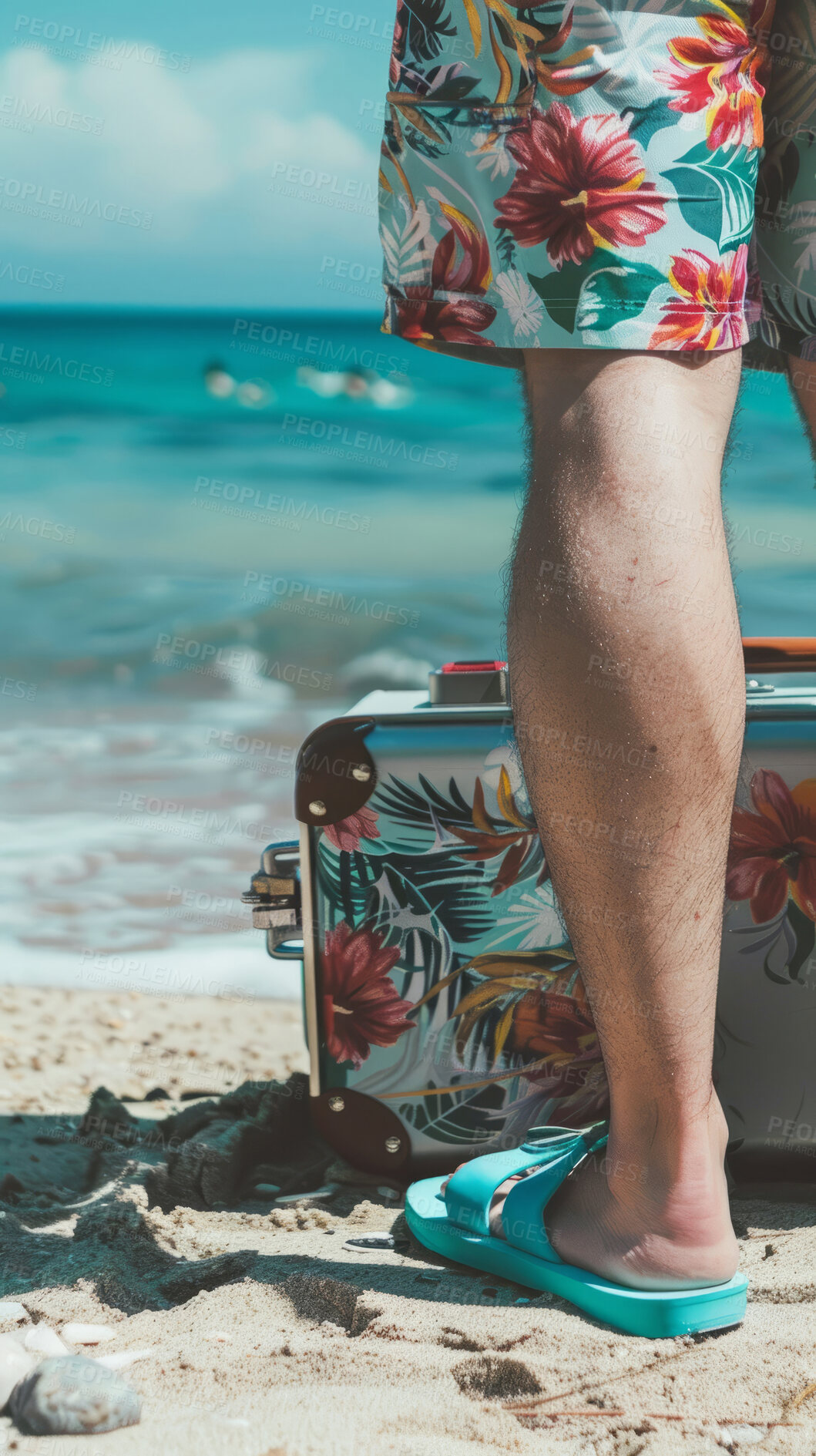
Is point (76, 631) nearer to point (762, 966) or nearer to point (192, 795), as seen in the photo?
point (192, 795)

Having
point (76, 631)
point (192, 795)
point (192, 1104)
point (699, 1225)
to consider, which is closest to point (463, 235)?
point (699, 1225)

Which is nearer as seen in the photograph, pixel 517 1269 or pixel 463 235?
pixel 463 235

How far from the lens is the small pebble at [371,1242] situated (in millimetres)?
1071

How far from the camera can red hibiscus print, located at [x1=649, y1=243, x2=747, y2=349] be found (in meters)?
0.81

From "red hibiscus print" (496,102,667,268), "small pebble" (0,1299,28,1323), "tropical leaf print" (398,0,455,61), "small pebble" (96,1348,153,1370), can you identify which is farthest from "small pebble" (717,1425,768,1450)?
"tropical leaf print" (398,0,455,61)

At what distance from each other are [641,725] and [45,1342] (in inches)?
24.6

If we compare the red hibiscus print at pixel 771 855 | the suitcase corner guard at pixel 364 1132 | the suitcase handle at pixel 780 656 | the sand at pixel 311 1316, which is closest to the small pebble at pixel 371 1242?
the sand at pixel 311 1316

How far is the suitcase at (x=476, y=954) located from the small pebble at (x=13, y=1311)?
1.28ft

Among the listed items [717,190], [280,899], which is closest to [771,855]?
[280,899]

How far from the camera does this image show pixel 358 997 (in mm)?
1232

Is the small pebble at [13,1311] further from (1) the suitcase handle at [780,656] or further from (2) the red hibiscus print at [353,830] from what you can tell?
(1) the suitcase handle at [780,656]

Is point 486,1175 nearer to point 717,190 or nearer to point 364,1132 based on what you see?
point 364,1132

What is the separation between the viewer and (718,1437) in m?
0.72

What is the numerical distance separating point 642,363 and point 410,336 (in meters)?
0.18
